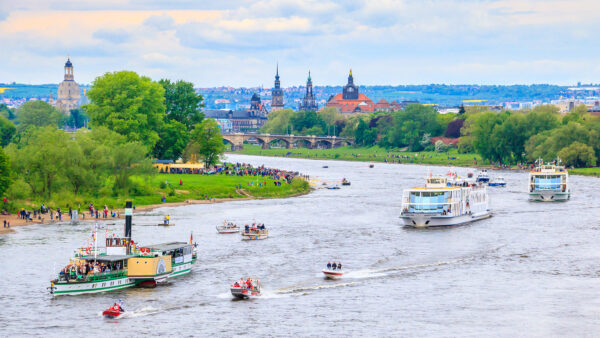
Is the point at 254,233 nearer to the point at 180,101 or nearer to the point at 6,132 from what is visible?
the point at 180,101

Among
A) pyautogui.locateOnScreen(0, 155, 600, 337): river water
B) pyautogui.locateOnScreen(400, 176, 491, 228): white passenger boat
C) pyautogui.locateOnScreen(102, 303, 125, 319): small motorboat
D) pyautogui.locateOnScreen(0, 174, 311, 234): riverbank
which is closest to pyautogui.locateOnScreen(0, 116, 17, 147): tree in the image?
pyautogui.locateOnScreen(0, 174, 311, 234): riverbank

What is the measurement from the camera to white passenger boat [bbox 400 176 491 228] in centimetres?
9856

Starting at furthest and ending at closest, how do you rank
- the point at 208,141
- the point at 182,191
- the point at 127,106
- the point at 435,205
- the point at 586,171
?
1. the point at 586,171
2. the point at 208,141
3. the point at 127,106
4. the point at 182,191
5. the point at 435,205

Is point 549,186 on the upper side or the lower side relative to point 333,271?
upper

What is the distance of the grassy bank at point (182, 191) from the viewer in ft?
350

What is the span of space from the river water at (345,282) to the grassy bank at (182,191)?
854 centimetres

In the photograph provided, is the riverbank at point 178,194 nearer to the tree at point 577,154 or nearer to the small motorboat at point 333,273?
the small motorboat at point 333,273

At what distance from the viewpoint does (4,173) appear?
98.9 metres

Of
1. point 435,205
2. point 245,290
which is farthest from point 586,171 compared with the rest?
point 245,290

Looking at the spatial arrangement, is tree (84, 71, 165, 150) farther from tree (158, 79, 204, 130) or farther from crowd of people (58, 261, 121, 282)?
crowd of people (58, 261, 121, 282)

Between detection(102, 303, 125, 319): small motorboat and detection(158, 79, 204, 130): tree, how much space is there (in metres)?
109

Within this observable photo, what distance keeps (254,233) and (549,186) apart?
5606 cm

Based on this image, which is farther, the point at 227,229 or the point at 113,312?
the point at 227,229

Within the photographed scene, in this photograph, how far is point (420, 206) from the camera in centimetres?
9950
